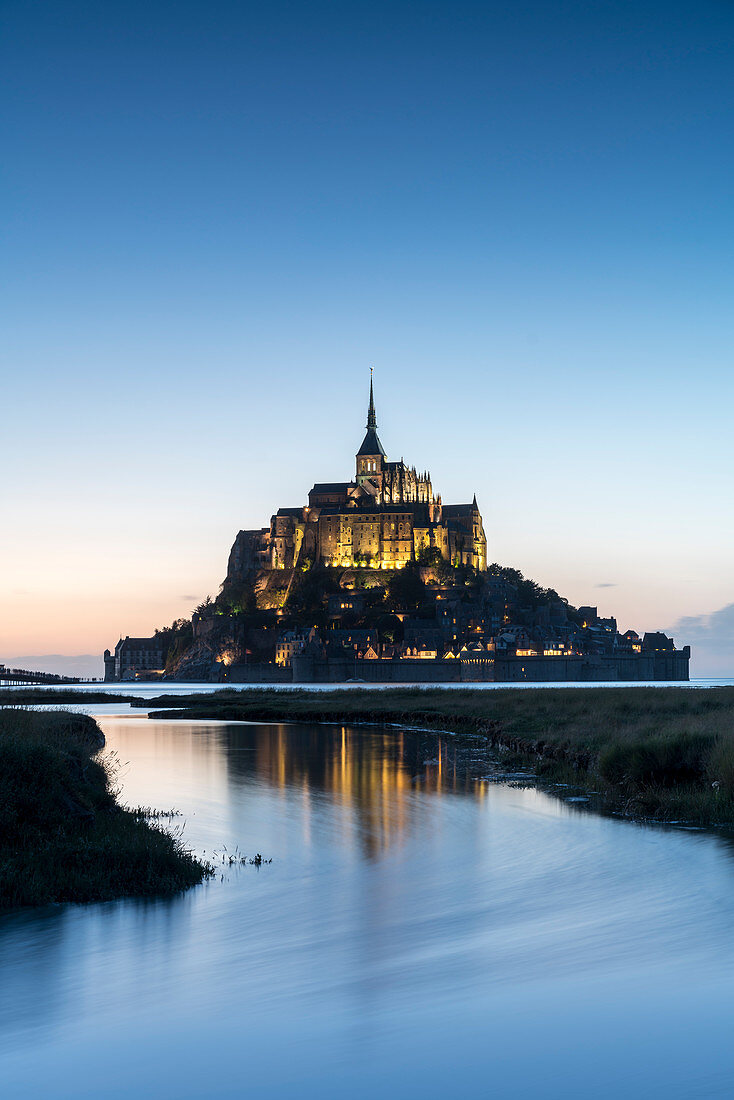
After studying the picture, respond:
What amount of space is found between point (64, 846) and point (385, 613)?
137 metres

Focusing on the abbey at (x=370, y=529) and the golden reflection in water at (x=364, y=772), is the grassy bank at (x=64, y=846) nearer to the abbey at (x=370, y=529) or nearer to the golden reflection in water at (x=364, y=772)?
the golden reflection in water at (x=364, y=772)

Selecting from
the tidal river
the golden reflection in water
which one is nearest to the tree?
the golden reflection in water

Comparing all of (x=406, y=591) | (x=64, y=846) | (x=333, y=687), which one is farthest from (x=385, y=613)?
(x=64, y=846)

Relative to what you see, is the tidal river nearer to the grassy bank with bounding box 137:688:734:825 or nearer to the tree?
the grassy bank with bounding box 137:688:734:825

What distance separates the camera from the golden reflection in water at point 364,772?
64.6 ft

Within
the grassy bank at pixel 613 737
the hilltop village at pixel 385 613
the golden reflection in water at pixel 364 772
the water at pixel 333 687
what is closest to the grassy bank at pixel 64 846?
the golden reflection in water at pixel 364 772

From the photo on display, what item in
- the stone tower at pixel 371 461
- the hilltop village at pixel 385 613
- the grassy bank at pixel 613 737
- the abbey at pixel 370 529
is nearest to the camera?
the grassy bank at pixel 613 737

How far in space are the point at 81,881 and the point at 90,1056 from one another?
477cm

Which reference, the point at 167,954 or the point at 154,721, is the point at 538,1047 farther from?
the point at 154,721

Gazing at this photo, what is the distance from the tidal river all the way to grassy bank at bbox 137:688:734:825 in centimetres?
165

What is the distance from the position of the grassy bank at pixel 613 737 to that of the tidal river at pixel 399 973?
165 centimetres

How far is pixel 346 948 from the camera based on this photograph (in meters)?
10.3

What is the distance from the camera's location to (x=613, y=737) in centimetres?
2403

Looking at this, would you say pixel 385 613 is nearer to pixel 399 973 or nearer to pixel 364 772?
pixel 364 772
